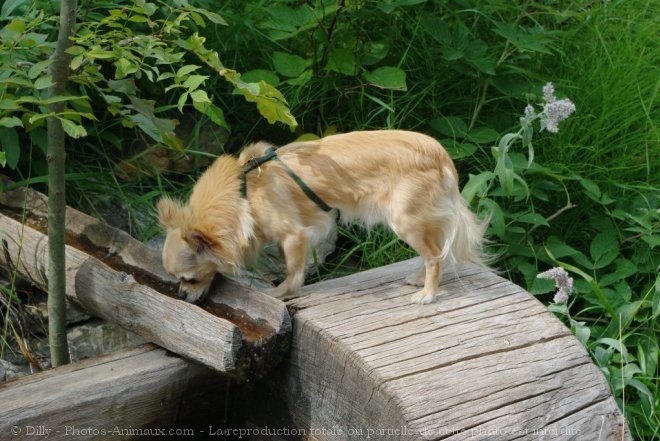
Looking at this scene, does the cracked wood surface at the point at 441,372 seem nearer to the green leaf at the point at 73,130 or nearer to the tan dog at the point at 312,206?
the tan dog at the point at 312,206

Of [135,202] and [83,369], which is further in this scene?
[135,202]

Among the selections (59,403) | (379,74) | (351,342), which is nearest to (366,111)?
(379,74)

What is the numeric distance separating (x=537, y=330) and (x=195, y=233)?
145 centimetres

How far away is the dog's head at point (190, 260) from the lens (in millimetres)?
3668

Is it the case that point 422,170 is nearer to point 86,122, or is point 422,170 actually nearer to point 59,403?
point 59,403

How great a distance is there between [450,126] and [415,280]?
1401mm

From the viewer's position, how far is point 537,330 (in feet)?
11.3

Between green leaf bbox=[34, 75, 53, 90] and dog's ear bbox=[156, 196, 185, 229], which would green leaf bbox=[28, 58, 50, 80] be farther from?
dog's ear bbox=[156, 196, 185, 229]

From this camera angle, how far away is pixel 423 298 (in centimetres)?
→ 363

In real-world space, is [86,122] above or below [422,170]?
below

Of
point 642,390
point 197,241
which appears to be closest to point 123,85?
point 197,241

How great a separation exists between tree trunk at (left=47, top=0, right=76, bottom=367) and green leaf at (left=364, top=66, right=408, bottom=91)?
1.95 metres

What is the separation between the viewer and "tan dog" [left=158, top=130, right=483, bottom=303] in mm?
3674

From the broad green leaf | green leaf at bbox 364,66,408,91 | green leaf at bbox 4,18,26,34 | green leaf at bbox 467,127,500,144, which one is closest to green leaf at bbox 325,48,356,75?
green leaf at bbox 364,66,408,91
